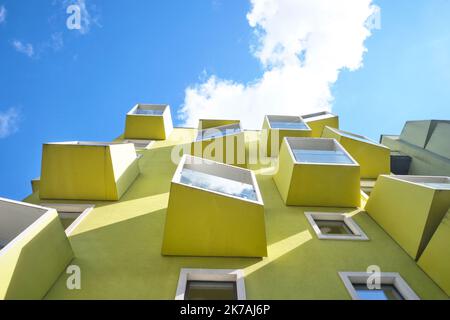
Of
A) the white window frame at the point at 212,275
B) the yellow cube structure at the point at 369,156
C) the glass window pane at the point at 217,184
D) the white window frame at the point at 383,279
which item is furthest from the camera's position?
the yellow cube structure at the point at 369,156

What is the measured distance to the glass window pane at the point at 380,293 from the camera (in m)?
8.96

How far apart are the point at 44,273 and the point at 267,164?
53.0 ft

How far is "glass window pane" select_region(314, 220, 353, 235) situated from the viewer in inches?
513

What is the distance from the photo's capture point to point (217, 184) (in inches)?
431

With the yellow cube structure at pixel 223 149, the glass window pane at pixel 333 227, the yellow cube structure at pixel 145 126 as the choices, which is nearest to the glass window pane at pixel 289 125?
the yellow cube structure at pixel 223 149

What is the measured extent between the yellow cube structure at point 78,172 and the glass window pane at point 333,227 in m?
Answer: 10.7

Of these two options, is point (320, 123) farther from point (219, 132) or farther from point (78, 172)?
point (78, 172)

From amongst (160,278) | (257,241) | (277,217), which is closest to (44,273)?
(160,278)

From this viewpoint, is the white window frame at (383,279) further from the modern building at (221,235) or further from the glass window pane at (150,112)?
the glass window pane at (150,112)

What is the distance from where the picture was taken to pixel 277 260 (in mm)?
10203

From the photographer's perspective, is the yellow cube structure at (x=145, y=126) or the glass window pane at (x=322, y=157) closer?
the glass window pane at (x=322, y=157)

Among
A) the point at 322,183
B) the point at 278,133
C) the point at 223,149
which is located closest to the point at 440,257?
the point at 322,183

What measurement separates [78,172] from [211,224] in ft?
27.6
